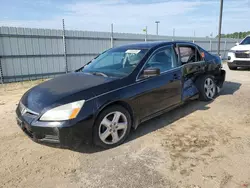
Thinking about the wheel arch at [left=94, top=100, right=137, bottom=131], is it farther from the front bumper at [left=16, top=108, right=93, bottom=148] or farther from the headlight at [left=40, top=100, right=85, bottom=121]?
the headlight at [left=40, top=100, right=85, bottom=121]

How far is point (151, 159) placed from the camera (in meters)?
2.88

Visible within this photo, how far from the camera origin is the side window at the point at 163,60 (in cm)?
385

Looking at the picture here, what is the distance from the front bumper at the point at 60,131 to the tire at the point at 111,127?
0.15 meters

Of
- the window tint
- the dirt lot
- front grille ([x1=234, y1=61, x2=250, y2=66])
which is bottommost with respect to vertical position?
the dirt lot

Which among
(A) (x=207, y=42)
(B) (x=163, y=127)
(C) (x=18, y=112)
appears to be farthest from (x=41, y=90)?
(A) (x=207, y=42)

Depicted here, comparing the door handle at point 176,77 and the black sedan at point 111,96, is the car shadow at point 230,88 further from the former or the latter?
the door handle at point 176,77

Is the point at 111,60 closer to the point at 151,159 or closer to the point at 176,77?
the point at 176,77

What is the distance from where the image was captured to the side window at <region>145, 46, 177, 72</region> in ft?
12.6

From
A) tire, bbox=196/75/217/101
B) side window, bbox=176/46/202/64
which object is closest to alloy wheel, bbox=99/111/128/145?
side window, bbox=176/46/202/64

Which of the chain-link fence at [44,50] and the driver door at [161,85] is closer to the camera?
the driver door at [161,85]

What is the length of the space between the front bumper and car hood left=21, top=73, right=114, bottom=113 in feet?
0.70

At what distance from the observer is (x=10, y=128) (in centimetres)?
405

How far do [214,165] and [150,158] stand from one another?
817 millimetres

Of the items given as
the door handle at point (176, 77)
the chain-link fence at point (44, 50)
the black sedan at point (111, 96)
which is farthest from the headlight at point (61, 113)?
the chain-link fence at point (44, 50)
